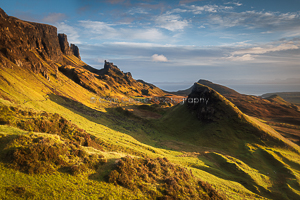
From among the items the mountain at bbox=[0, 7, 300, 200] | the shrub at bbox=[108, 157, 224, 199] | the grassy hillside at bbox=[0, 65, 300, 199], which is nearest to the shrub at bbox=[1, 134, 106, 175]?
the mountain at bbox=[0, 7, 300, 200]

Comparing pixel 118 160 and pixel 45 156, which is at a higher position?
pixel 45 156

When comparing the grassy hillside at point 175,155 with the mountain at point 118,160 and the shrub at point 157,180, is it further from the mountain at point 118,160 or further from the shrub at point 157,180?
the shrub at point 157,180

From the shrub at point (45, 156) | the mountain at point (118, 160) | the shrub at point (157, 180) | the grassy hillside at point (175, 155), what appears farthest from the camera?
the shrub at point (157, 180)

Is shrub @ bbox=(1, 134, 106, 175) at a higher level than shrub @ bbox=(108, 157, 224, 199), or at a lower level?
higher

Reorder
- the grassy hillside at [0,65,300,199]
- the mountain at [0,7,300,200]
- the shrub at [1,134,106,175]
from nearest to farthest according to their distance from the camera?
the shrub at [1,134,106,175], the mountain at [0,7,300,200], the grassy hillside at [0,65,300,199]

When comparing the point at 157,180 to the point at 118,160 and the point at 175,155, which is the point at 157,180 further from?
the point at 175,155

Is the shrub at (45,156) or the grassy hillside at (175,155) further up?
the shrub at (45,156)

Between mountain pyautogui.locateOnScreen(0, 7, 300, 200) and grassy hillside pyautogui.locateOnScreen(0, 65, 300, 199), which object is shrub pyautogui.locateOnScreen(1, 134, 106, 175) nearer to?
mountain pyautogui.locateOnScreen(0, 7, 300, 200)

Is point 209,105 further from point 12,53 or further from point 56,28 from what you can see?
point 56,28

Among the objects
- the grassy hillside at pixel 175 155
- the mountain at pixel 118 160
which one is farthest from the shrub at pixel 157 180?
the grassy hillside at pixel 175 155

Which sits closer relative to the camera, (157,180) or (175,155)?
(157,180)

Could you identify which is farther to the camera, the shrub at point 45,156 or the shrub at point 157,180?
the shrub at point 157,180

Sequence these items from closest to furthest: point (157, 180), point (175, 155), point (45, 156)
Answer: point (45, 156) < point (157, 180) < point (175, 155)

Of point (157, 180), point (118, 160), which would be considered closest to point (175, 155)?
point (157, 180)
